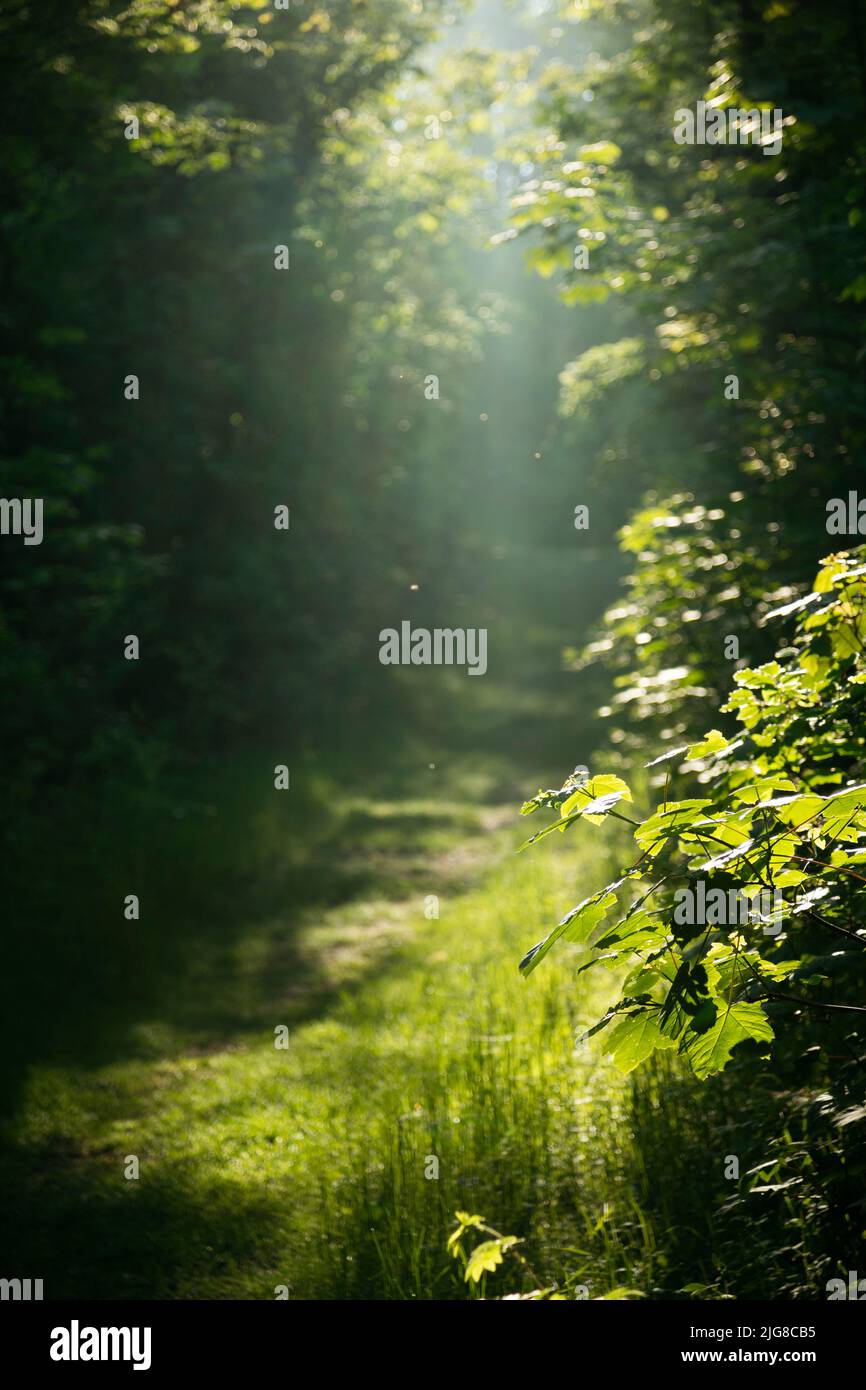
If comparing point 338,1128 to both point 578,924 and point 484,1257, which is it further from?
point 578,924

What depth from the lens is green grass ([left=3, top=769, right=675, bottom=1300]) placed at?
14.3 feet

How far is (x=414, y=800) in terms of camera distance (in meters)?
14.8

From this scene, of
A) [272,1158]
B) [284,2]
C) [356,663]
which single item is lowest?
[272,1158]

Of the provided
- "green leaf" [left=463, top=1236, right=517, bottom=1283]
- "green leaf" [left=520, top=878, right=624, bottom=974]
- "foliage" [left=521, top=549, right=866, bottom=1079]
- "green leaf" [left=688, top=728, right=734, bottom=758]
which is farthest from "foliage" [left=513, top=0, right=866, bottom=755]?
"green leaf" [left=520, top=878, right=624, bottom=974]

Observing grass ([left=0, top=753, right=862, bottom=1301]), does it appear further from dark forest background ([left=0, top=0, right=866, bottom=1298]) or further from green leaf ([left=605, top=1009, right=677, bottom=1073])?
green leaf ([left=605, top=1009, right=677, bottom=1073])

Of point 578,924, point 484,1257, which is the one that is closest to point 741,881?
point 578,924

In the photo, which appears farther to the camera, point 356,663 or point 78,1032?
point 356,663

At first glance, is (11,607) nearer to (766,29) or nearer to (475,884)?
(475,884)

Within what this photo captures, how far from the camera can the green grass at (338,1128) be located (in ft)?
14.3

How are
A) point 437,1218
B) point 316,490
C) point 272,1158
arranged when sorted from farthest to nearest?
point 316,490, point 272,1158, point 437,1218

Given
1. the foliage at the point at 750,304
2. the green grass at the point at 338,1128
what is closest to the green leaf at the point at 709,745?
the green grass at the point at 338,1128

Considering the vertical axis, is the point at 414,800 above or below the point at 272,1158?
above

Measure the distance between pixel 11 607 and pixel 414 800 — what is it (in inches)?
226
